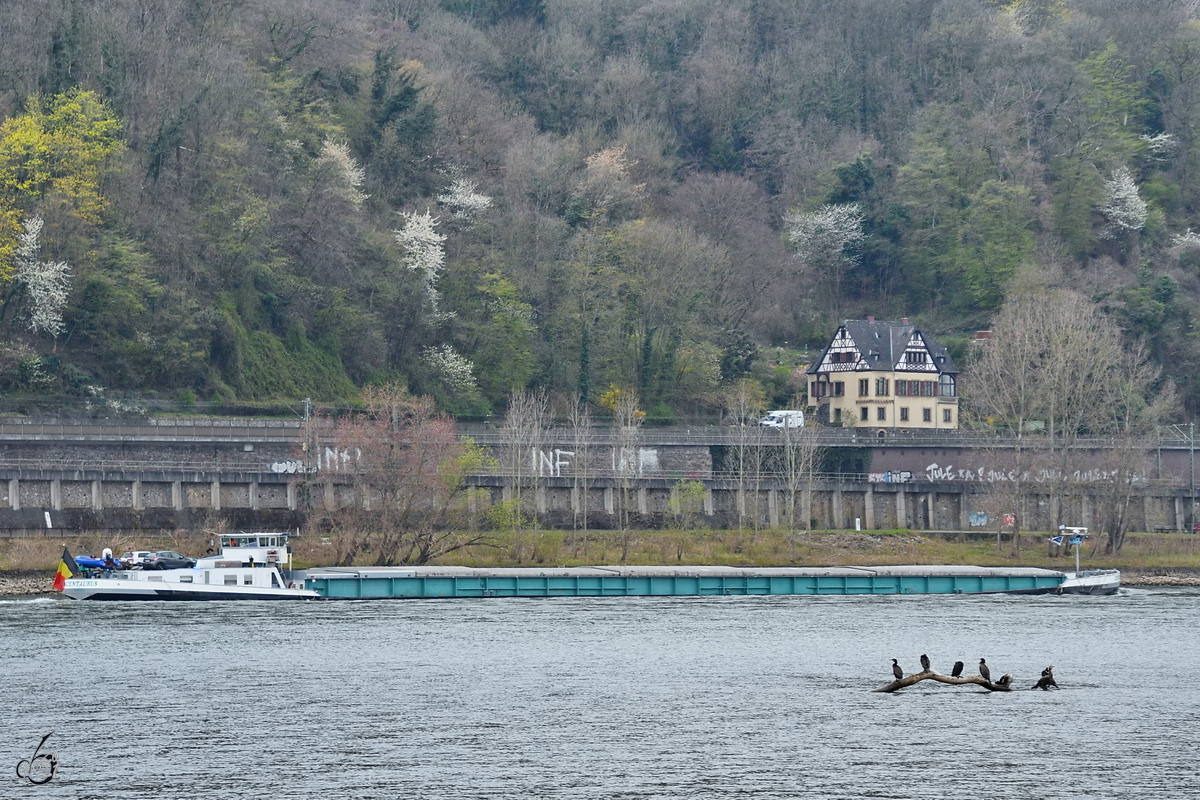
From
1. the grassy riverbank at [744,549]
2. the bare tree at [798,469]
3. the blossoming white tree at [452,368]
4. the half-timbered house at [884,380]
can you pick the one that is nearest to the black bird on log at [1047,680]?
the grassy riverbank at [744,549]

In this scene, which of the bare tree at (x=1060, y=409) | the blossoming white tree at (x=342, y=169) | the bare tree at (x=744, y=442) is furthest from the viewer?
the blossoming white tree at (x=342, y=169)

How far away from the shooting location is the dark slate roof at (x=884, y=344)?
12669cm

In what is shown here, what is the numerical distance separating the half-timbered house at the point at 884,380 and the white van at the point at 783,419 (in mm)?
9477

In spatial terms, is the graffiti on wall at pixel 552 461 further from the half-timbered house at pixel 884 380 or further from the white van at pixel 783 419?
the half-timbered house at pixel 884 380

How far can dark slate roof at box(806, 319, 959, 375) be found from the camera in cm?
12669

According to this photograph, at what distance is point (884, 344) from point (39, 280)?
197ft

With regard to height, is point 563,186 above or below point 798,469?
above

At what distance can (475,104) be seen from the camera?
143 metres

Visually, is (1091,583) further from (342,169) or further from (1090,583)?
(342,169)

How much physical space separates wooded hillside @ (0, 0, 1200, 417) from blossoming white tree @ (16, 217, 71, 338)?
0.25 metres

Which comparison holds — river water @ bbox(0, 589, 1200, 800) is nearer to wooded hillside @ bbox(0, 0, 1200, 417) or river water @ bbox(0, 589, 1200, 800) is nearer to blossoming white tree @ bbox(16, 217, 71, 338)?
blossoming white tree @ bbox(16, 217, 71, 338)

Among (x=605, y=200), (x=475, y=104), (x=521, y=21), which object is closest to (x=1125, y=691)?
(x=605, y=200)

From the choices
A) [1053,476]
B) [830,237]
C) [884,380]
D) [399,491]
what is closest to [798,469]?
[1053,476]

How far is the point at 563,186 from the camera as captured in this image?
13388 centimetres
